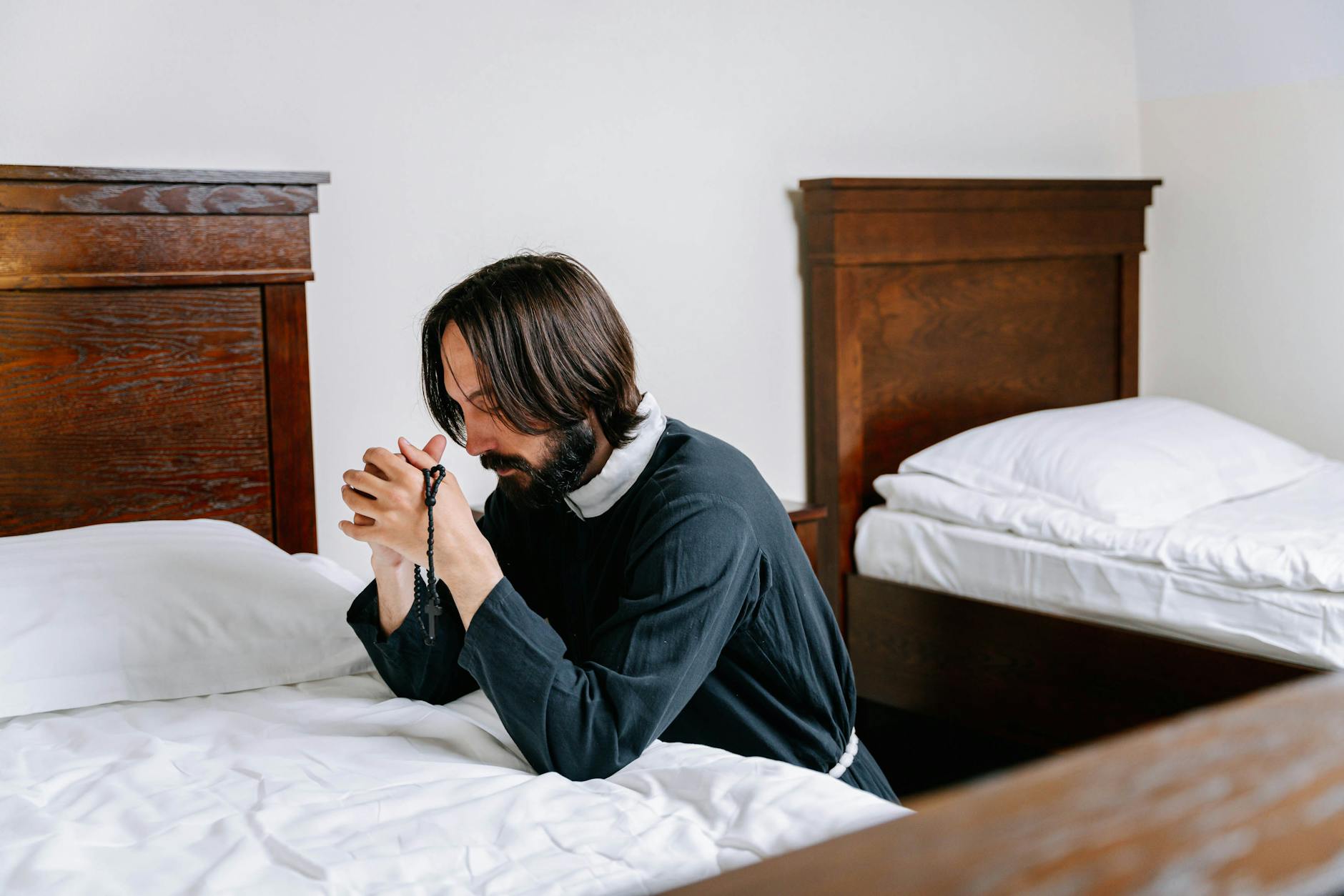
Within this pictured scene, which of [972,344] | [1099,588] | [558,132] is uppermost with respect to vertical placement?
[558,132]

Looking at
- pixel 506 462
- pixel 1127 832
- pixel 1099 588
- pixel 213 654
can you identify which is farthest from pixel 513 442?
pixel 1099 588

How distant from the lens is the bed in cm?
92

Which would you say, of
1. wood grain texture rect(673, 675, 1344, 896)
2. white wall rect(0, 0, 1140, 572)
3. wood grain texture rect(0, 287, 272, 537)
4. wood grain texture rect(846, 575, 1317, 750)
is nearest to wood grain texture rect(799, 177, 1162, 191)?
white wall rect(0, 0, 1140, 572)

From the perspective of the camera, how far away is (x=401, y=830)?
0.96 meters

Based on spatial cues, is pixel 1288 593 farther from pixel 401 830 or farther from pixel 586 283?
pixel 401 830

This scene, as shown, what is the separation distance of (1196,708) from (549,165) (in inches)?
58.9

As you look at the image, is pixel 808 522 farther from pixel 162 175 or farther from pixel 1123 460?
pixel 162 175

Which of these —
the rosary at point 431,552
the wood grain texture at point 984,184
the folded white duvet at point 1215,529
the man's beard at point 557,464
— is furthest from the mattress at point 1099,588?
the rosary at point 431,552

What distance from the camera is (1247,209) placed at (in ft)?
10.3

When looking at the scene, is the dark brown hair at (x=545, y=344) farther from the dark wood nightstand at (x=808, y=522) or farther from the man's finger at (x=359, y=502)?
the dark wood nightstand at (x=808, y=522)

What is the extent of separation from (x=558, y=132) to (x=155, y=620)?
1297mm

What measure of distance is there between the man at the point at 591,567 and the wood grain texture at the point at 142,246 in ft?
2.07

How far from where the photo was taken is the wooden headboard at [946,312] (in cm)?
267

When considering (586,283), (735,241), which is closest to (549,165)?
(735,241)
